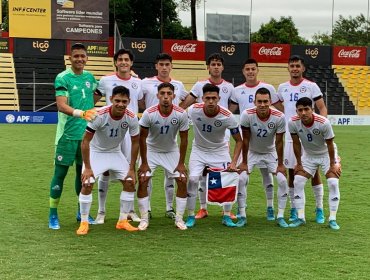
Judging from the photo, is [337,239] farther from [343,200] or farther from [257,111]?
[343,200]

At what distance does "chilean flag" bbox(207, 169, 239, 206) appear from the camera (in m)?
6.29

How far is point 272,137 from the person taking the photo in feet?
21.6

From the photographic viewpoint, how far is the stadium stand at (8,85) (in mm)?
27553

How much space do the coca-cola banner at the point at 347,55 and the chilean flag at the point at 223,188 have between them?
29944 millimetres

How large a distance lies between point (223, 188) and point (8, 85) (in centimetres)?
2440

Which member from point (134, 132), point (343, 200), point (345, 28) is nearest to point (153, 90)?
point (134, 132)

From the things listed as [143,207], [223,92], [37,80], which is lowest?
[143,207]

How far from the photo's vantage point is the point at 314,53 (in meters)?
34.0

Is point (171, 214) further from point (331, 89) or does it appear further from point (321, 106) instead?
point (331, 89)

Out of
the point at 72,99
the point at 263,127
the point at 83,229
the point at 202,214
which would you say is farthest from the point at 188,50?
the point at 83,229

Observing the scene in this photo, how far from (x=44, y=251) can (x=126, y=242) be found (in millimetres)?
819

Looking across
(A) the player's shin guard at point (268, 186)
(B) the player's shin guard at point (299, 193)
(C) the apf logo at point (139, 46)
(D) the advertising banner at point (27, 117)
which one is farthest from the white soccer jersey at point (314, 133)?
(C) the apf logo at point (139, 46)

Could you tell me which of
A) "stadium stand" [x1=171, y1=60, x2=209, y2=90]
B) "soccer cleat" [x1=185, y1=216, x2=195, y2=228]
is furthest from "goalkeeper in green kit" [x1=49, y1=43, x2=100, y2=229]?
"stadium stand" [x1=171, y1=60, x2=209, y2=90]

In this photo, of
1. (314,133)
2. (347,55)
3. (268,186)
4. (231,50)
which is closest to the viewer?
(314,133)
